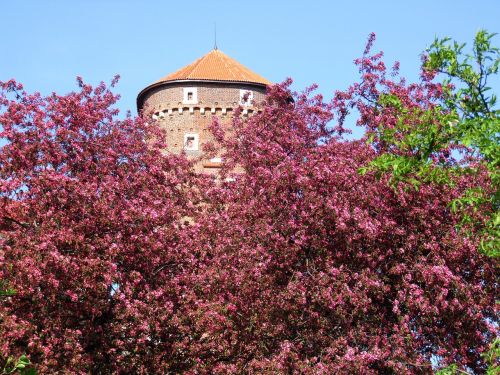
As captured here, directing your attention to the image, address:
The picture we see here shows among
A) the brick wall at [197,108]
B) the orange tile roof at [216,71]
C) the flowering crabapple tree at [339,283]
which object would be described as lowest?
the flowering crabapple tree at [339,283]

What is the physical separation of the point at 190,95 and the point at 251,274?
36.9 meters

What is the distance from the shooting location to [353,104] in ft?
77.0

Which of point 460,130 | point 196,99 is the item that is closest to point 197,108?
point 196,99

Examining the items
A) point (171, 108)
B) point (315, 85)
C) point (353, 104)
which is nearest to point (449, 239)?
point (353, 104)

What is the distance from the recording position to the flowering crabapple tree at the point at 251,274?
1611cm

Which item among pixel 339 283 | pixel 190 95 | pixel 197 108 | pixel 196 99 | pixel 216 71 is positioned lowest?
pixel 339 283

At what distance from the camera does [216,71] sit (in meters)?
53.8

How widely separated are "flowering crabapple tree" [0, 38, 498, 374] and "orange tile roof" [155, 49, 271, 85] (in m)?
32.6

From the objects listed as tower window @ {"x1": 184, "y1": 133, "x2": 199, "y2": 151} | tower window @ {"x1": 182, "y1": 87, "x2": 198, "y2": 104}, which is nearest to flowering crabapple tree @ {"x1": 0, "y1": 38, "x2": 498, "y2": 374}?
tower window @ {"x1": 184, "y1": 133, "x2": 199, "y2": 151}

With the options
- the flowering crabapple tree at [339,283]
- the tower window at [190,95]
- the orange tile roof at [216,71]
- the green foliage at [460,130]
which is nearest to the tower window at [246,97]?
the orange tile roof at [216,71]

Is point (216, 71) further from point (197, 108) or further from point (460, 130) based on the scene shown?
point (460, 130)

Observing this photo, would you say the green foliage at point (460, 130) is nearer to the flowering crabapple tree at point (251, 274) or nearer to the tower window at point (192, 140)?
the flowering crabapple tree at point (251, 274)

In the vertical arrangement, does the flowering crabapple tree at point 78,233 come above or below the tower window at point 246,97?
below

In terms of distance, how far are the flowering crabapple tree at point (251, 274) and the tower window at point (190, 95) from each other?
32.0 m
